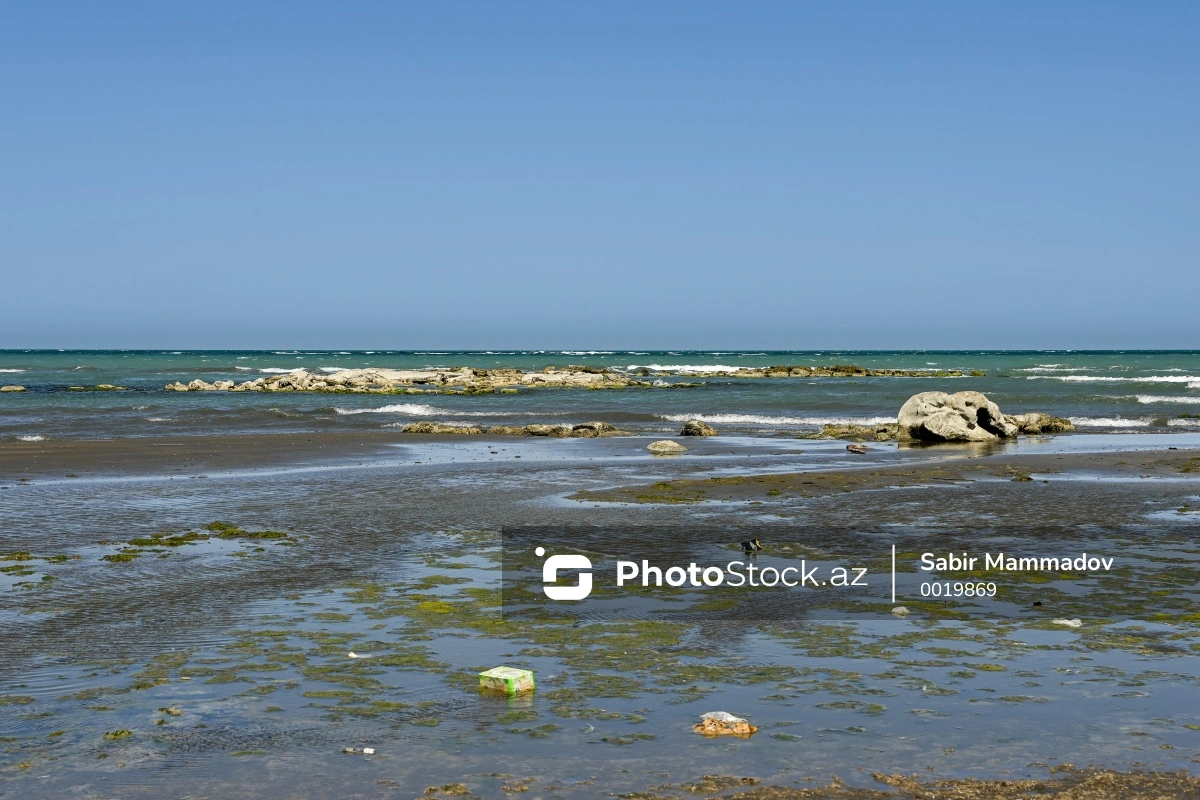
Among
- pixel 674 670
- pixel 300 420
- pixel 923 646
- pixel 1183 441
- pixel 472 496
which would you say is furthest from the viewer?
pixel 300 420

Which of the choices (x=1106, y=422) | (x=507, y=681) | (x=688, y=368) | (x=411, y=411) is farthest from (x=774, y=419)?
(x=688, y=368)

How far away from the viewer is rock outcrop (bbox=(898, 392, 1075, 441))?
1226 inches

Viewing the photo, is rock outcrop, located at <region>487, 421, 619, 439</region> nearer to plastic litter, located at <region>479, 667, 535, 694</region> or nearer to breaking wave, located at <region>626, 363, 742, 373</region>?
plastic litter, located at <region>479, 667, 535, 694</region>

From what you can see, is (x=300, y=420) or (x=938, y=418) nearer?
(x=938, y=418)

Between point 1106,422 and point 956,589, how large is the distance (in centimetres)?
3153

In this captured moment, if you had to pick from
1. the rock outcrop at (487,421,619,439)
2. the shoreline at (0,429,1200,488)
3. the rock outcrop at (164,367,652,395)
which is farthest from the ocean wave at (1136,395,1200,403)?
the rock outcrop at (164,367,652,395)

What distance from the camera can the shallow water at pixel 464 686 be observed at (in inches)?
256

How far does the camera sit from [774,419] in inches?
1713

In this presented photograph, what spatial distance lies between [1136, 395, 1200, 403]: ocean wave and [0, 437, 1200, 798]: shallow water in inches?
1883

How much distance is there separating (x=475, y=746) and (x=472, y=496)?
12777mm

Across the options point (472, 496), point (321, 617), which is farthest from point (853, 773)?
point (472, 496)

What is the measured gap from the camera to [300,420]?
43.2 m

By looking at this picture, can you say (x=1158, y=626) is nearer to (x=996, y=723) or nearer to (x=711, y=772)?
(x=996, y=723)

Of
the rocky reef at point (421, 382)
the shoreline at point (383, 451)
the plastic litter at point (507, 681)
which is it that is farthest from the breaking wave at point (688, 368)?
the plastic litter at point (507, 681)
